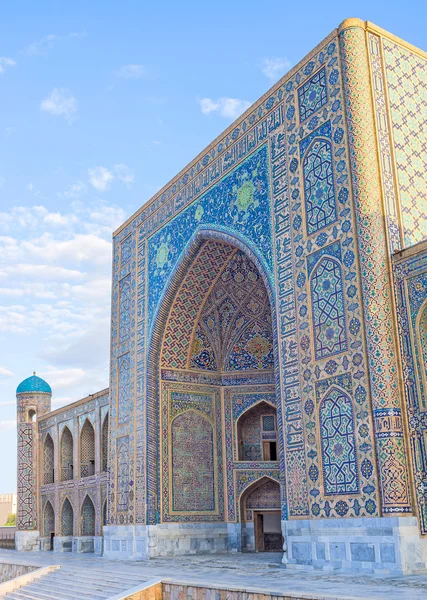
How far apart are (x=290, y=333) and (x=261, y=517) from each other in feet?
14.3

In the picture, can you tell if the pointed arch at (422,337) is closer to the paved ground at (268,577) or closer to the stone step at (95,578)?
the paved ground at (268,577)

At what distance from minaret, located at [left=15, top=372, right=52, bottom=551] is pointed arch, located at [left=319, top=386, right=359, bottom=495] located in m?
10.9

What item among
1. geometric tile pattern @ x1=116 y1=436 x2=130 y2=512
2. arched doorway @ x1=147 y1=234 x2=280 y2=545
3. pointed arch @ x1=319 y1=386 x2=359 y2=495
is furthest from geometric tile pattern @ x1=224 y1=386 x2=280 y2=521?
pointed arch @ x1=319 y1=386 x2=359 y2=495

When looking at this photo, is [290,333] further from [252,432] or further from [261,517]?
[261,517]

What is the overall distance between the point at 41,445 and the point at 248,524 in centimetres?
744

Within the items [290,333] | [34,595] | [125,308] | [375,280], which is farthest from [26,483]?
[375,280]

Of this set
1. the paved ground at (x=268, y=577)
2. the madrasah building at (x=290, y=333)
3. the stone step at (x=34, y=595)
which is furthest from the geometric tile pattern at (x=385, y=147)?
the stone step at (x=34, y=595)

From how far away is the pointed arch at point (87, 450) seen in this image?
1473cm

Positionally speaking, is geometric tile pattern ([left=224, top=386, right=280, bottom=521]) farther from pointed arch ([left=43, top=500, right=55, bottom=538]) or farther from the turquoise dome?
the turquoise dome

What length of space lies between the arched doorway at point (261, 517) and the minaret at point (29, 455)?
7.05 meters

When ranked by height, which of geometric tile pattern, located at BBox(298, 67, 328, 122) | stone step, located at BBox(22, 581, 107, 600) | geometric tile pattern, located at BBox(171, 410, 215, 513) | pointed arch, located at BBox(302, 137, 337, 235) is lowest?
stone step, located at BBox(22, 581, 107, 600)

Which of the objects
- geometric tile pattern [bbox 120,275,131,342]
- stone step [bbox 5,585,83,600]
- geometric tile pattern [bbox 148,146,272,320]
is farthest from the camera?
geometric tile pattern [bbox 120,275,131,342]

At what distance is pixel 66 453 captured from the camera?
1576cm

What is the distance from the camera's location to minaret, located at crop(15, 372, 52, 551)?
52.4 ft
